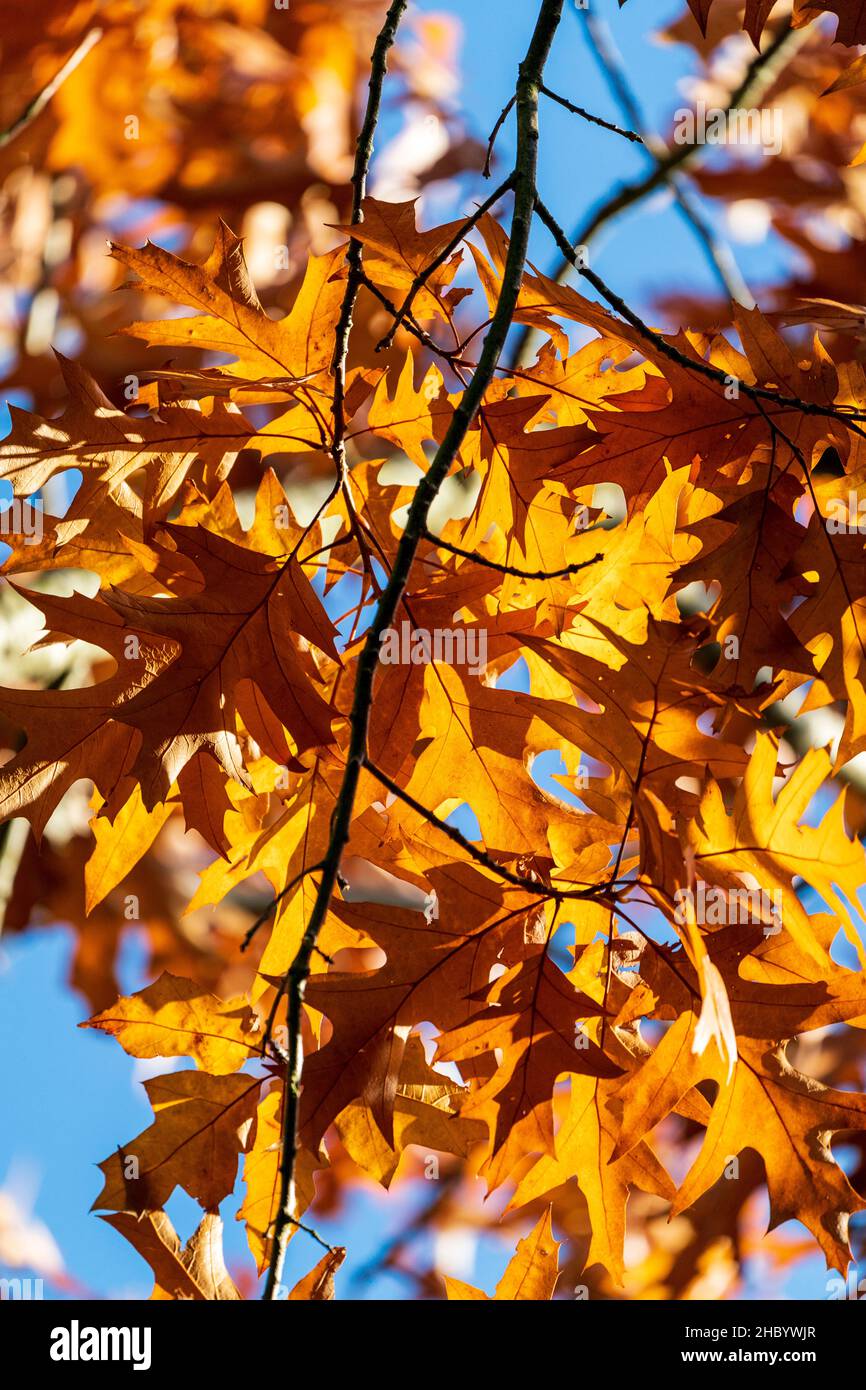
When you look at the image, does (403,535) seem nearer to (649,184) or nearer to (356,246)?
(356,246)

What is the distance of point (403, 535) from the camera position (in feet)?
1.89

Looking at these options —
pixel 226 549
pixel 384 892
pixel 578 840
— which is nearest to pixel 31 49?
pixel 384 892

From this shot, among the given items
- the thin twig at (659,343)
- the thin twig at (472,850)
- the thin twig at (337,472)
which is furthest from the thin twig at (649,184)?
the thin twig at (472,850)

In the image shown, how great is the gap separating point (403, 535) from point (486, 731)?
0.26 meters

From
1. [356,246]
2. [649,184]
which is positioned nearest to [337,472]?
[356,246]

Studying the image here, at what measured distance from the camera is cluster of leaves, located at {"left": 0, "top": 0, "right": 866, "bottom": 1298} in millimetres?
717

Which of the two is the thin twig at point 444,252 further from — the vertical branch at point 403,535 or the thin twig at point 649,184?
the thin twig at point 649,184

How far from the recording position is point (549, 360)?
0.85 metres

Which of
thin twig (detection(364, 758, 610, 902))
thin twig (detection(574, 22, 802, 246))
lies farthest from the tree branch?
thin twig (detection(574, 22, 802, 246))

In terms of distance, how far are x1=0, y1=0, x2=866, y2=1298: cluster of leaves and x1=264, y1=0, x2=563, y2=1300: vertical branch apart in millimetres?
14

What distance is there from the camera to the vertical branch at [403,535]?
46 cm

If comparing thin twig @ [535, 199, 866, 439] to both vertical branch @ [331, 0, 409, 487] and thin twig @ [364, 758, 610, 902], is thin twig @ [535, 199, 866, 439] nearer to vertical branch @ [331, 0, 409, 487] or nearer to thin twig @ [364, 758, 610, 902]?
vertical branch @ [331, 0, 409, 487]

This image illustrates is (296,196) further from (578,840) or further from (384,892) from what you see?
(578,840)
